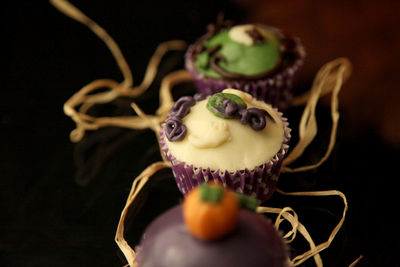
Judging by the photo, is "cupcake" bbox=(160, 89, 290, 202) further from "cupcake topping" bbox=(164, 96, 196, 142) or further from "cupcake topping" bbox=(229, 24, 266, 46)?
"cupcake topping" bbox=(229, 24, 266, 46)

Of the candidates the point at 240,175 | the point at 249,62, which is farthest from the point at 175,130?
the point at 249,62

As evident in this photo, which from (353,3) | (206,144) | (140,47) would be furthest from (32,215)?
(353,3)

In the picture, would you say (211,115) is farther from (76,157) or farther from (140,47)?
(140,47)

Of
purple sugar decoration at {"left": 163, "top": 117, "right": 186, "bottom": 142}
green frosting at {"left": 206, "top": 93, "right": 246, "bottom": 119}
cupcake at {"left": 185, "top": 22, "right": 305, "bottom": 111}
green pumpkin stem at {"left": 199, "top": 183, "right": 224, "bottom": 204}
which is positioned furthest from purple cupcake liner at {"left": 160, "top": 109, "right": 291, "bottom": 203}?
green pumpkin stem at {"left": 199, "top": 183, "right": 224, "bottom": 204}

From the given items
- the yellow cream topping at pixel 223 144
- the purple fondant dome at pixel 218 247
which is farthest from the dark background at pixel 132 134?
the purple fondant dome at pixel 218 247

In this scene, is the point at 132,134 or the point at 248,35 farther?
the point at 132,134

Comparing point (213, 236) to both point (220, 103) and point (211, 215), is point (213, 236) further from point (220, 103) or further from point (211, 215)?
point (220, 103)
